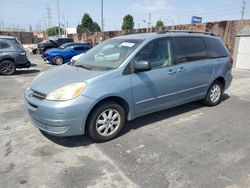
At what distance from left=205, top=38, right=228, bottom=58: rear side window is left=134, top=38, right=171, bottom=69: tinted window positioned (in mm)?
1406

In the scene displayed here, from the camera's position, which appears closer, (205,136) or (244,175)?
(244,175)

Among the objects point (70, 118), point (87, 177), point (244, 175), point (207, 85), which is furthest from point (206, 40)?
point (87, 177)

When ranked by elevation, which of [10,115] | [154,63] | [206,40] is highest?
[206,40]

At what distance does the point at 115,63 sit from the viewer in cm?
410

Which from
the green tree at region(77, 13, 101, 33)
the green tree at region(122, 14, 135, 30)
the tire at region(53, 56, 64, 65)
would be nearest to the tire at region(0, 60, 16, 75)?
the tire at region(53, 56, 64, 65)

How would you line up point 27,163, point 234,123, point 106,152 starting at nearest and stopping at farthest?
point 27,163
point 106,152
point 234,123

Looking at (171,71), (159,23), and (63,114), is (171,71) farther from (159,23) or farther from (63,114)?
(159,23)

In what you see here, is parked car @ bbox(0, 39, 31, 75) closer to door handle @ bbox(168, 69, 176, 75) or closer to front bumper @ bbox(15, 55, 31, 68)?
front bumper @ bbox(15, 55, 31, 68)

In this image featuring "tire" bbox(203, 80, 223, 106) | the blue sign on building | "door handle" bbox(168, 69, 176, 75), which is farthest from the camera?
the blue sign on building

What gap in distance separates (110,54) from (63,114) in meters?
1.54

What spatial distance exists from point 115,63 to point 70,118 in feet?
3.95

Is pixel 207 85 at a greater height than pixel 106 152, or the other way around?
pixel 207 85

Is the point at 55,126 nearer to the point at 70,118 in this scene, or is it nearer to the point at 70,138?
the point at 70,118

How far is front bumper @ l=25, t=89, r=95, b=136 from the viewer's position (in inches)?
136
